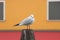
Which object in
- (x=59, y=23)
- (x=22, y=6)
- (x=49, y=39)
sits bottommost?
(x=49, y=39)

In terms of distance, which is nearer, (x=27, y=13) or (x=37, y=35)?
(x=37, y=35)

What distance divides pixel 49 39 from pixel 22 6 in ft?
5.75

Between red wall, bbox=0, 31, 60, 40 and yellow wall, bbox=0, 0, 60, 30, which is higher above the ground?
yellow wall, bbox=0, 0, 60, 30

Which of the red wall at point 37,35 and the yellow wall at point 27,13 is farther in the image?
the yellow wall at point 27,13

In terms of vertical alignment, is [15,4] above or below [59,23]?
above

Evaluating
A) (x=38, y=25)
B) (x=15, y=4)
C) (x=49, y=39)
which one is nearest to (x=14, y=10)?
(x=15, y=4)

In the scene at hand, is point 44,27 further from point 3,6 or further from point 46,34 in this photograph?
point 3,6

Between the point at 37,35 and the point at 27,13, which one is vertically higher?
the point at 27,13

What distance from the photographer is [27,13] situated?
9.81 metres

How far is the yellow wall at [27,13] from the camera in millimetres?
9812

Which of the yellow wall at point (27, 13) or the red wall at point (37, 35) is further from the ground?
the yellow wall at point (27, 13)

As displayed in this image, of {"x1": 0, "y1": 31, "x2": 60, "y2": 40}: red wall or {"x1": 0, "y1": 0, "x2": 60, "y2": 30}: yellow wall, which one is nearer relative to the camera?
{"x1": 0, "y1": 31, "x2": 60, "y2": 40}: red wall

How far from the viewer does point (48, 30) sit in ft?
32.2

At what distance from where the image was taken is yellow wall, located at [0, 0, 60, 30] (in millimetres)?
9812
